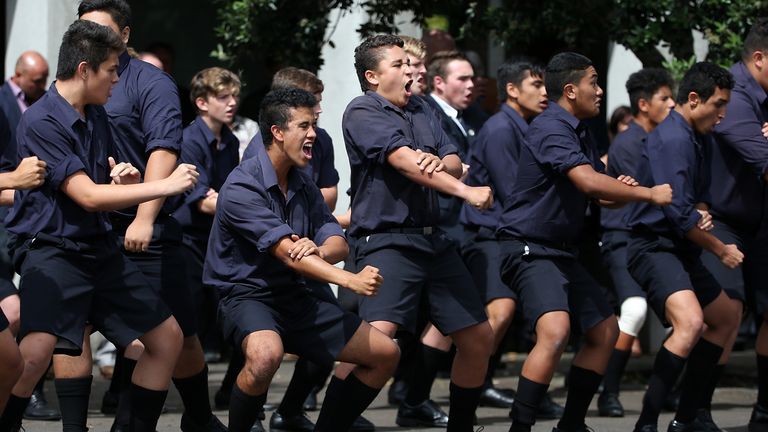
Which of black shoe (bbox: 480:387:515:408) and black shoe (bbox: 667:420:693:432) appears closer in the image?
black shoe (bbox: 667:420:693:432)

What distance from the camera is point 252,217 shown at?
651 centimetres

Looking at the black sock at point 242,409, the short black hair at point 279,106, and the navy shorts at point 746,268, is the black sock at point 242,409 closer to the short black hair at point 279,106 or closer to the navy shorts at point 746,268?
the short black hair at point 279,106

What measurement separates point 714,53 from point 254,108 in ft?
12.4

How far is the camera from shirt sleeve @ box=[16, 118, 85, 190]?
6262 mm

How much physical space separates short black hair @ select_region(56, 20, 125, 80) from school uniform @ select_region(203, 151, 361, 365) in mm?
800

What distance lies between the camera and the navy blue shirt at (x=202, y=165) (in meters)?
8.80

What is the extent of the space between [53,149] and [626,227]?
4472 millimetres

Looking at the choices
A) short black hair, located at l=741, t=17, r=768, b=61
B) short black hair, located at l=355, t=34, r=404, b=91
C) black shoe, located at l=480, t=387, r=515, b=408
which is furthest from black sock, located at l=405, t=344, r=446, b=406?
short black hair, located at l=741, t=17, r=768, b=61

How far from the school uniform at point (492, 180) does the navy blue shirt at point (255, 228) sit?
7.32 feet

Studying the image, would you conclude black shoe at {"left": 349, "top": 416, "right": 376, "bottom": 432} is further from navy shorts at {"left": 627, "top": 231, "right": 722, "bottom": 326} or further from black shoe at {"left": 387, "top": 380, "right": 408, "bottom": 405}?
navy shorts at {"left": 627, "top": 231, "right": 722, "bottom": 326}

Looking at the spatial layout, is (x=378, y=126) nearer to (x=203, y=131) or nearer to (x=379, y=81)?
(x=379, y=81)

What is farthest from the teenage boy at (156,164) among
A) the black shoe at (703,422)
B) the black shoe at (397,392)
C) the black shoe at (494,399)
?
the black shoe at (703,422)

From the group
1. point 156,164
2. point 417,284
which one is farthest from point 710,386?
point 156,164

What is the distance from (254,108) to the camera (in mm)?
11859
